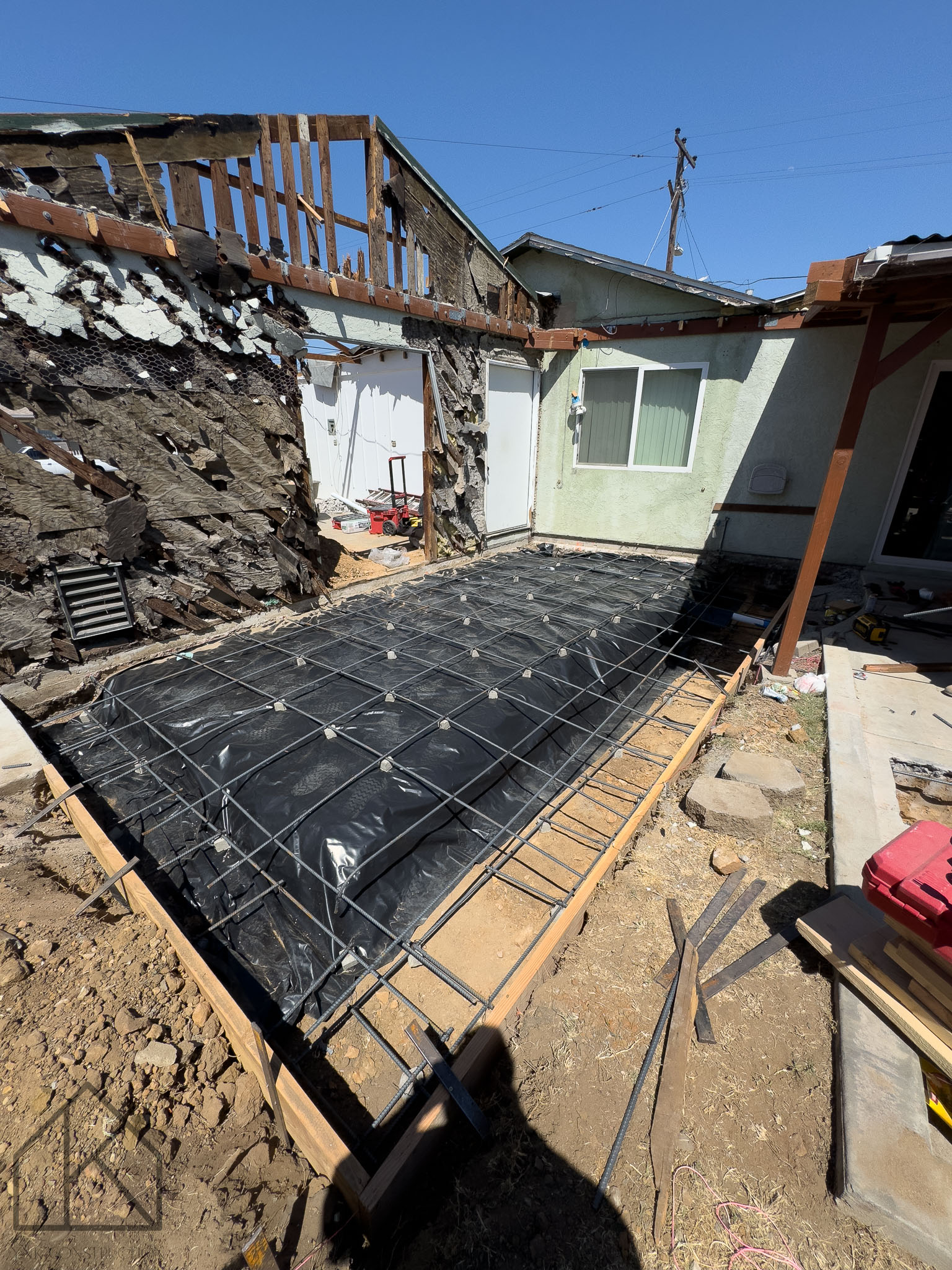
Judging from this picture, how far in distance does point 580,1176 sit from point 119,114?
22.2ft

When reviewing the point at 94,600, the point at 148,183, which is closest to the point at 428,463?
the point at 148,183

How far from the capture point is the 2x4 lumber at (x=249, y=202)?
4.48 m

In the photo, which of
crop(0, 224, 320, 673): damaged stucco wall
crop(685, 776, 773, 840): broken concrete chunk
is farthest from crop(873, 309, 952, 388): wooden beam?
crop(0, 224, 320, 673): damaged stucco wall

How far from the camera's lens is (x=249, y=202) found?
456cm

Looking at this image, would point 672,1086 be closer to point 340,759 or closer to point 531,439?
point 340,759

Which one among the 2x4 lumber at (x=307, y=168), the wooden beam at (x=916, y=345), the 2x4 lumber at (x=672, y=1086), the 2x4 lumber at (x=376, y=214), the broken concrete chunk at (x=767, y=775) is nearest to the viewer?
the 2x4 lumber at (x=672, y=1086)

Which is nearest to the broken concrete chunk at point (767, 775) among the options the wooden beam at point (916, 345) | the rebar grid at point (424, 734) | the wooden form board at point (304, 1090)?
the rebar grid at point (424, 734)

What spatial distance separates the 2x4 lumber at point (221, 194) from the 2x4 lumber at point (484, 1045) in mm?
5887

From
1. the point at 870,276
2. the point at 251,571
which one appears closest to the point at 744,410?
the point at 870,276

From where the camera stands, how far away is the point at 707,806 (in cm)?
334

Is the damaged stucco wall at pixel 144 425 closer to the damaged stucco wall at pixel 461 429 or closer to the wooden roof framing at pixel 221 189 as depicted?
the wooden roof framing at pixel 221 189

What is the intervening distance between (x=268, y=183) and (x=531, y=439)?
5359 mm

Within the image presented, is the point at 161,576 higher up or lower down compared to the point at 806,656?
higher up

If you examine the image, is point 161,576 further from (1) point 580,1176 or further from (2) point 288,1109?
(1) point 580,1176
